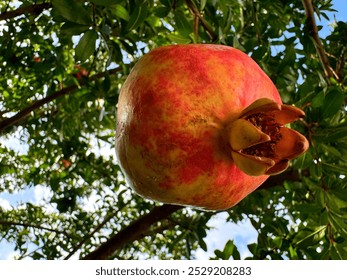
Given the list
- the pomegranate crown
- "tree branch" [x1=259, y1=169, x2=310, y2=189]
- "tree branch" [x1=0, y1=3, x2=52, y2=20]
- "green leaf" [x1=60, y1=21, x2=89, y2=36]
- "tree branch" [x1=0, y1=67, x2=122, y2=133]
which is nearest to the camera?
the pomegranate crown

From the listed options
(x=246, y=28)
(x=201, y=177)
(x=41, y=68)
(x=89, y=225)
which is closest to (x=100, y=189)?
(x=89, y=225)

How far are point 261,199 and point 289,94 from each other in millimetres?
905

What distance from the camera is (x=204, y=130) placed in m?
0.58

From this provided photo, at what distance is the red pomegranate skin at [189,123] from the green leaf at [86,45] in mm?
391

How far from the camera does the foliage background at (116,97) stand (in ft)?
3.51

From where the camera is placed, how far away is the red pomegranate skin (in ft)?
1.91

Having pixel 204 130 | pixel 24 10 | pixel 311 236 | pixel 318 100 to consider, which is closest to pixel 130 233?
pixel 311 236

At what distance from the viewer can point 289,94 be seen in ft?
4.15

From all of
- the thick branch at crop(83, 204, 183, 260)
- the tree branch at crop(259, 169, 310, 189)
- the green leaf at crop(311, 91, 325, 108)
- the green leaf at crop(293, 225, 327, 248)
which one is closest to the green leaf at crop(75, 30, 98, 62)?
the green leaf at crop(311, 91, 325, 108)

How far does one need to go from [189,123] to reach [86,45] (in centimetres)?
53

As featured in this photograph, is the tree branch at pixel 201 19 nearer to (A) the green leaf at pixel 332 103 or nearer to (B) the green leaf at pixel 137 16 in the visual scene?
(B) the green leaf at pixel 137 16

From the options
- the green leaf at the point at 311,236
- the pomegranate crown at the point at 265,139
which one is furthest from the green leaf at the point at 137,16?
the green leaf at the point at 311,236

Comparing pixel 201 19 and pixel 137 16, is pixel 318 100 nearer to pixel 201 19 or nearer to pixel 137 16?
pixel 201 19

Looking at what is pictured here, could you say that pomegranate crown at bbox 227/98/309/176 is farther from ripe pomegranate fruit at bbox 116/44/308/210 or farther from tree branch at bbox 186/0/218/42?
tree branch at bbox 186/0/218/42
